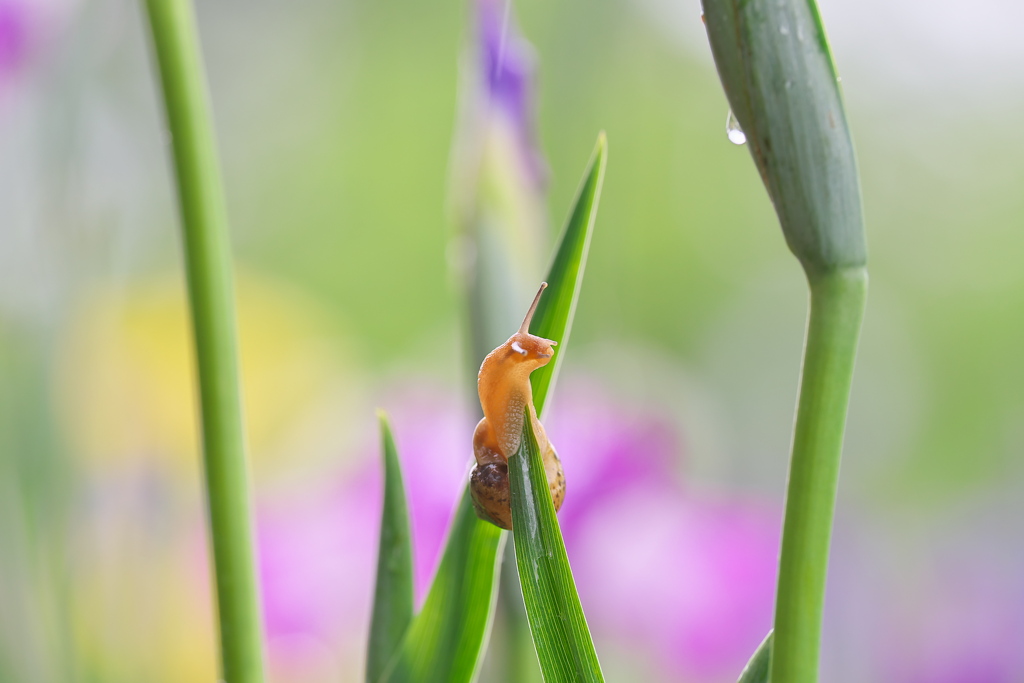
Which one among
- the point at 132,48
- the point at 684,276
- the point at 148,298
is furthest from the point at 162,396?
the point at 684,276

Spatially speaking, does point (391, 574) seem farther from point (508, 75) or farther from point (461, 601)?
point (508, 75)

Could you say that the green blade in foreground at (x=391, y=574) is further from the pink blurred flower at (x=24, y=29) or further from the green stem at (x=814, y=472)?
the pink blurred flower at (x=24, y=29)

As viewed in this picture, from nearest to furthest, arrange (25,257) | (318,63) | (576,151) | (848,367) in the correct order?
1. (848,367)
2. (25,257)
3. (576,151)
4. (318,63)

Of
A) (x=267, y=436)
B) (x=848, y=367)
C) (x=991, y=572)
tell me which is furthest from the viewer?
(x=267, y=436)

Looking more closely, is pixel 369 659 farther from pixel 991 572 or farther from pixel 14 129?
pixel 991 572

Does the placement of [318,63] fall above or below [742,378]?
above

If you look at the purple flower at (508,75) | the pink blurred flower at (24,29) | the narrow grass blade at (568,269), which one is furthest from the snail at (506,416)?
the pink blurred flower at (24,29)

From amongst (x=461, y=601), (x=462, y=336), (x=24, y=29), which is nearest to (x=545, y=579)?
(x=461, y=601)
